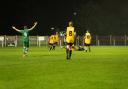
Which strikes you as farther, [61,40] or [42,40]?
[42,40]

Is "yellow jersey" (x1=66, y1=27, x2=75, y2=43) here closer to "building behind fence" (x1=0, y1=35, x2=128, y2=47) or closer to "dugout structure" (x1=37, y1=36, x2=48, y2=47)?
"building behind fence" (x1=0, y1=35, x2=128, y2=47)

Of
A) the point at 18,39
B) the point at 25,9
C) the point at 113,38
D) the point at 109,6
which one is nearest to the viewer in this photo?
the point at 18,39

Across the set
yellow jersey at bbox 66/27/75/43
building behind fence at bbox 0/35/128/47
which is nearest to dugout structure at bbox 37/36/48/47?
building behind fence at bbox 0/35/128/47

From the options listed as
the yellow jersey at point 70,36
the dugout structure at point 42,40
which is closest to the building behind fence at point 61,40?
the dugout structure at point 42,40

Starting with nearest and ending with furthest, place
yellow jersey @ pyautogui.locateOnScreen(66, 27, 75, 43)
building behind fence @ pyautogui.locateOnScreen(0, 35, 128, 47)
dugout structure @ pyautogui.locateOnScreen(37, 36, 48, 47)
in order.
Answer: yellow jersey @ pyautogui.locateOnScreen(66, 27, 75, 43) < building behind fence @ pyautogui.locateOnScreen(0, 35, 128, 47) < dugout structure @ pyautogui.locateOnScreen(37, 36, 48, 47)

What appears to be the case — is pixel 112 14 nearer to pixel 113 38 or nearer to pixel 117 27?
pixel 117 27

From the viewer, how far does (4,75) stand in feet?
53.9

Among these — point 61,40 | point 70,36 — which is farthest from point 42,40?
point 70,36

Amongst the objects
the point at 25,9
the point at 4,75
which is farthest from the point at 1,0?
the point at 4,75

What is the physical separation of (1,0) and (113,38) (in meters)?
24.0

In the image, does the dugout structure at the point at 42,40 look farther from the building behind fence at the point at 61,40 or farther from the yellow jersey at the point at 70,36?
the yellow jersey at the point at 70,36

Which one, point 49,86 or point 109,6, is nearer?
point 49,86

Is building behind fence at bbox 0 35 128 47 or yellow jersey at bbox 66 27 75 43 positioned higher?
building behind fence at bbox 0 35 128 47

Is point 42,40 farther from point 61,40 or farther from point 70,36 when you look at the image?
point 70,36
